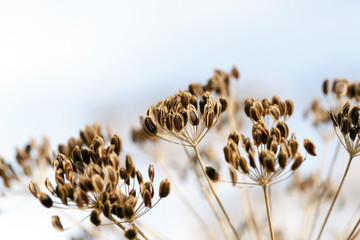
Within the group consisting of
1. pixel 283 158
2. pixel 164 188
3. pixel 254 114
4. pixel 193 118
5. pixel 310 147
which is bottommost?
pixel 310 147

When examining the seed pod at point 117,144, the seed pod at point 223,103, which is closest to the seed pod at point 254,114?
the seed pod at point 223,103

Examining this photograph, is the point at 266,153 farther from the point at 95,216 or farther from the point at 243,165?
the point at 95,216

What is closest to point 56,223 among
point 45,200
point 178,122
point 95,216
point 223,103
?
point 45,200

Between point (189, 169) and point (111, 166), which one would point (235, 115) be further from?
point (111, 166)

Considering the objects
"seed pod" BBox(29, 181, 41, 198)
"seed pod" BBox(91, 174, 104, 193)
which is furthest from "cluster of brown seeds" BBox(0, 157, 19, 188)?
"seed pod" BBox(91, 174, 104, 193)

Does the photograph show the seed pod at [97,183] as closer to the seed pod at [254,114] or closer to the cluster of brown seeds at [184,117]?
the cluster of brown seeds at [184,117]

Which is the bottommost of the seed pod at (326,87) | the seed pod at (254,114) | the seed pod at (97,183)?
the seed pod at (326,87)
